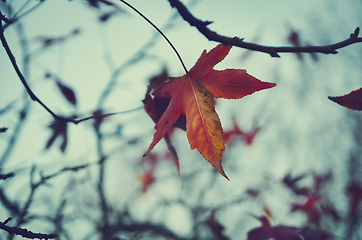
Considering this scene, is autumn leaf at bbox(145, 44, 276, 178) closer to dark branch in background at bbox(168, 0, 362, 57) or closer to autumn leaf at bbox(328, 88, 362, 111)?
dark branch in background at bbox(168, 0, 362, 57)

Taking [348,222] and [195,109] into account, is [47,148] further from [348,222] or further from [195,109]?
[348,222]

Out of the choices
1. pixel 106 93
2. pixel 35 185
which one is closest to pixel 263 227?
pixel 35 185

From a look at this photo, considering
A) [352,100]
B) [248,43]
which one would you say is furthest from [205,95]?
[352,100]

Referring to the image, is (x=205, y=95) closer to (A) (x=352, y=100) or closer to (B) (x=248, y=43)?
(B) (x=248, y=43)

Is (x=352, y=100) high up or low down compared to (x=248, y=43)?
down

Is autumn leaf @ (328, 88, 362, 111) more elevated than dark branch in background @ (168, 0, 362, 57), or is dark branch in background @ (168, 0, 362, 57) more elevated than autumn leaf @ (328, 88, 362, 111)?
dark branch in background @ (168, 0, 362, 57)

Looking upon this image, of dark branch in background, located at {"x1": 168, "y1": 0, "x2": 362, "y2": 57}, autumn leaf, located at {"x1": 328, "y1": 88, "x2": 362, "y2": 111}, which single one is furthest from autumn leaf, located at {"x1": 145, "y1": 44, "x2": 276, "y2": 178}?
autumn leaf, located at {"x1": 328, "y1": 88, "x2": 362, "y2": 111}
